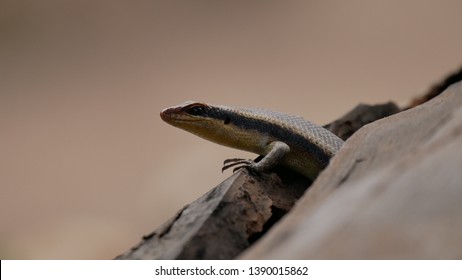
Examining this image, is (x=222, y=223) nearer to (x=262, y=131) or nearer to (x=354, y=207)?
(x=354, y=207)

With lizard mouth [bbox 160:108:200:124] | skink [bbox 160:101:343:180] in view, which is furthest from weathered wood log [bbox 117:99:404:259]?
lizard mouth [bbox 160:108:200:124]

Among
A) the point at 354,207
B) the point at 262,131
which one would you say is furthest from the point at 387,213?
the point at 262,131

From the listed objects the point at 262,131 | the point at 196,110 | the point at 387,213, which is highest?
the point at 196,110

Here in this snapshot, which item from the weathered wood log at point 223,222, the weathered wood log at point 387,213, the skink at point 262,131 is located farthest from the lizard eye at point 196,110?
the weathered wood log at point 387,213

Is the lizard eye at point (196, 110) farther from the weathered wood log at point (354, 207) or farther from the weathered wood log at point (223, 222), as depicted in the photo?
the weathered wood log at point (223, 222)

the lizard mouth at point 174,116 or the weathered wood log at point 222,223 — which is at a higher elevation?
the lizard mouth at point 174,116
